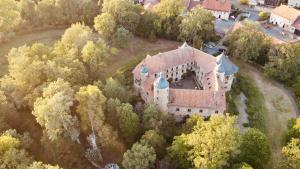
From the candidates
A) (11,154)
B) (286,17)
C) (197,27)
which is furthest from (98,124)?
(286,17)

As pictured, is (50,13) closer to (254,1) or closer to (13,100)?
(13,100)

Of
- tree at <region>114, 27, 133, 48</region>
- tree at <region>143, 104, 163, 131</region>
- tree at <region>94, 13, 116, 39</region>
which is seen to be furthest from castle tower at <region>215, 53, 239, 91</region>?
tree at <region>94, 13, 116, 39</region>

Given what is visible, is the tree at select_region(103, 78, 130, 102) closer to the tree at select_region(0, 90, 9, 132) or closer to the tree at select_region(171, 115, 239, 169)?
the tree at select_region(171, 115, 239, 169)

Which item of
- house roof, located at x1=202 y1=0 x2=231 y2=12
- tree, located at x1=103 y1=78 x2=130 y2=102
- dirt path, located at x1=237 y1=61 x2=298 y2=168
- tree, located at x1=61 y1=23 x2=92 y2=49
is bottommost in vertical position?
dirt path, located at x1=237 y1=61 x2=298 y2=168

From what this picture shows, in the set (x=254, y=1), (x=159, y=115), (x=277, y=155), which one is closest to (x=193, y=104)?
(x=159, y=115)

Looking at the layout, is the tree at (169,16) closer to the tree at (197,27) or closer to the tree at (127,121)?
the tree at (197,27)

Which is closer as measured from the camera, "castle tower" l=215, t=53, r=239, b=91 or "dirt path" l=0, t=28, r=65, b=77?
"castle tower" l=215, t=53, r=239, b=91
